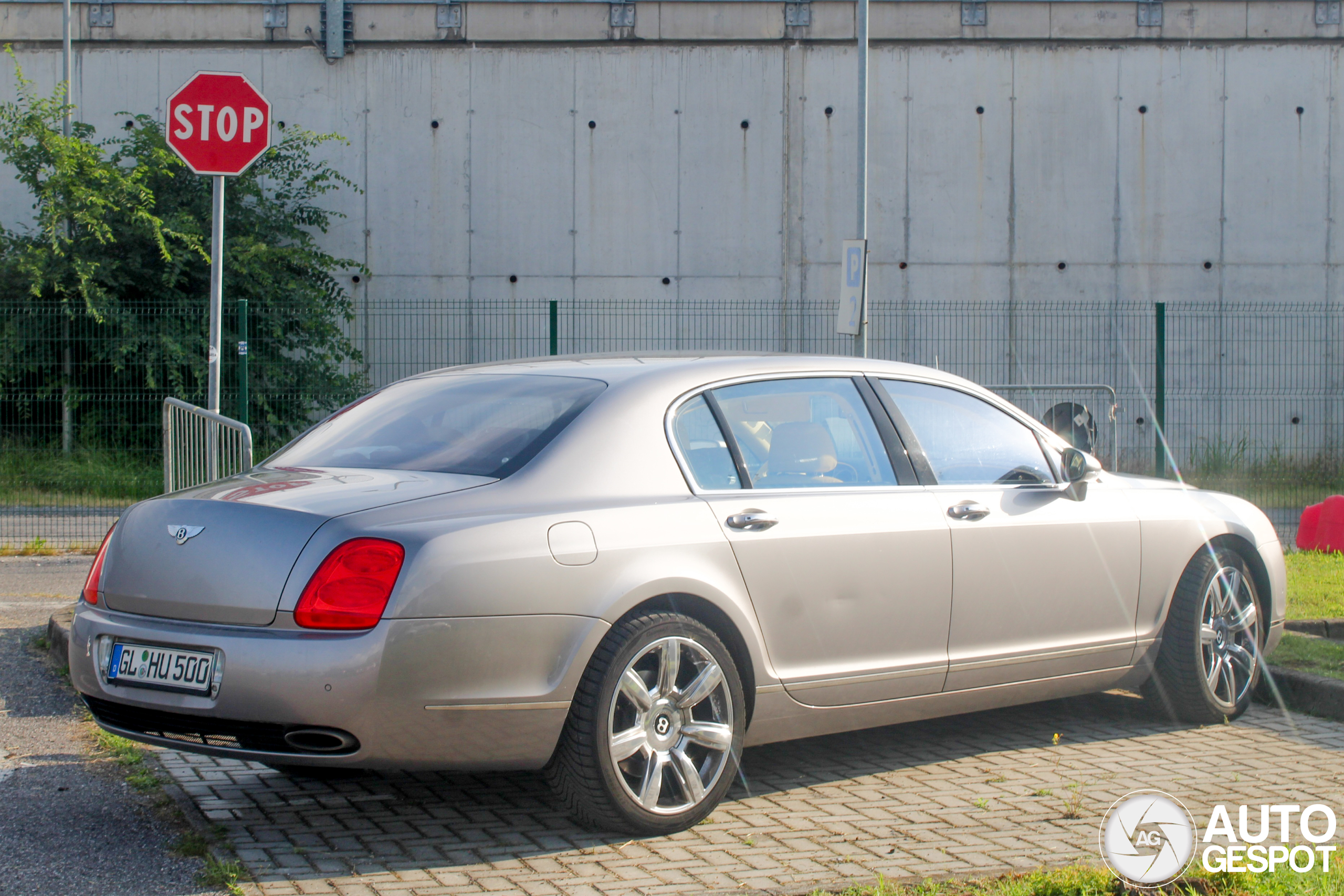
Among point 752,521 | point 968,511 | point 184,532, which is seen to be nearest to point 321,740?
point 184,532

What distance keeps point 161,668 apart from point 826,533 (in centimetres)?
214

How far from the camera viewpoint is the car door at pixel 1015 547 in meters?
4.90

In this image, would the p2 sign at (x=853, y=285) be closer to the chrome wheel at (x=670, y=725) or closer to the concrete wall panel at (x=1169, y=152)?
the chrome wheel at (x=670, y=725)

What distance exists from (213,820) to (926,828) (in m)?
2.26

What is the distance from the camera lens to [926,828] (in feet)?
13.8

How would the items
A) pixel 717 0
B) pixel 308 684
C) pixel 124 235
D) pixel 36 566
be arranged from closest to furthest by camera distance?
pixel 308 684, pixel 36 566, pixel 124 235, pixel 717 0

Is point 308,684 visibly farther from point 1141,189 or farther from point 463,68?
point 1141,189

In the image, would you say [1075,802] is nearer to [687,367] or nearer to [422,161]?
[687,367]

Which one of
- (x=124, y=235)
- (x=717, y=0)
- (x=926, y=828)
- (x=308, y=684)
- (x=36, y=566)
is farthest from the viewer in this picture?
(x=717, y=0)

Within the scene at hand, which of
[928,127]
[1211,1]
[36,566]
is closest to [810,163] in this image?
[928,127]

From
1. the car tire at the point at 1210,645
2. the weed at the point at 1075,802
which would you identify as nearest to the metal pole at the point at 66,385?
the car tire at the point at 1210,645

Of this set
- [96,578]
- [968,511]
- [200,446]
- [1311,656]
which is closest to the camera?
[96,578]

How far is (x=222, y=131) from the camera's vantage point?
30.7ft

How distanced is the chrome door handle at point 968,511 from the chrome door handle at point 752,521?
835 mm
